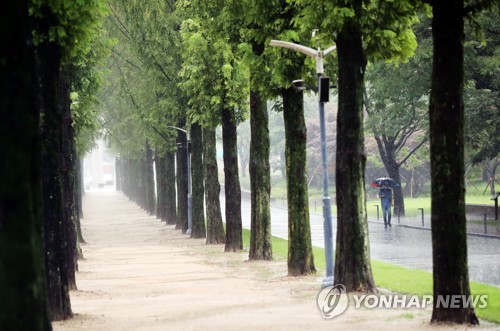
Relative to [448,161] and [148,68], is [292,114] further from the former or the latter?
[148,68]

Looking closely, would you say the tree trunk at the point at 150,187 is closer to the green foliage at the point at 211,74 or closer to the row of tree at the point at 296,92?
the row of tree at the point at 296,92

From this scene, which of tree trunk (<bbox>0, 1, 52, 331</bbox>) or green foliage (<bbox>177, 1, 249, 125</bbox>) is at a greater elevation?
green foliage (<bbox>177, 1, 249, 125</bbox>)

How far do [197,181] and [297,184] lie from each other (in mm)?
16966

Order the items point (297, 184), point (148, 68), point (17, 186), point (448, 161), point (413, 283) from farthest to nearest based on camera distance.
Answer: point (148, 68)
point (297, 184)
point (413, 283)
point (448, 161)
point (17, 186)

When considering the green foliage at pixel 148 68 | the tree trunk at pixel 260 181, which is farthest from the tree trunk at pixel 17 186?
the green foliage at pixel 148 68

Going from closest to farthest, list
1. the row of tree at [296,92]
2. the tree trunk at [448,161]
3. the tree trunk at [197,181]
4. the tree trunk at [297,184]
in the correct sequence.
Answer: the tree trunk at [448,161] < the row of tree at [296,92] < the tree trunk at [297,184] < the tree trunk at [197,181]

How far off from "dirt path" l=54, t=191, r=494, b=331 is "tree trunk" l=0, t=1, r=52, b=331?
18.8 ft

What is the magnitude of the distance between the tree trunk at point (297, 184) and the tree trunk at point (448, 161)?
8.83 m

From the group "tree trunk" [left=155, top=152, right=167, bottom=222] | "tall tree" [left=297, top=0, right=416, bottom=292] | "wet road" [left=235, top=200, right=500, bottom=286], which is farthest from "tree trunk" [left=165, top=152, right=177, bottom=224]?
"tall tree" [left=297, top=0, right=416, bottom=292]

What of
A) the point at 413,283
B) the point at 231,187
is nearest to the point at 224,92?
the point at 231,187

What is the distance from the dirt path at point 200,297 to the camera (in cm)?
1516

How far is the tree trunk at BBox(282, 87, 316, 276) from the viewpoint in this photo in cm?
2288

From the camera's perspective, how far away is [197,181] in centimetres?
3978

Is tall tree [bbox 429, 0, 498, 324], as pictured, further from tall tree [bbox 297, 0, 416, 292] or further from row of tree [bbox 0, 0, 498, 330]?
tall tree [bbox 297, 0, 416, 292]
